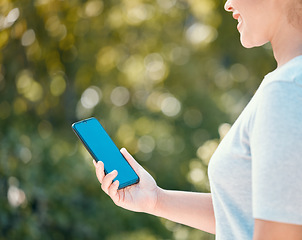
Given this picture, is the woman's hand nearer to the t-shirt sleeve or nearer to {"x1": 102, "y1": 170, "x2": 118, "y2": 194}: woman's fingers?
{"x1": 102, "y1": 170, "x2": 118, "y2": 194}: woman's fingers

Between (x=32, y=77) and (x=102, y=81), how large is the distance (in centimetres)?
80

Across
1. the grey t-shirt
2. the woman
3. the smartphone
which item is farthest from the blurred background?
the grey t-shirt

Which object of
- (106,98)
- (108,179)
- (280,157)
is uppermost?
(280,157)

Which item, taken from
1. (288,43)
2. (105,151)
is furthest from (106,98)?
(288,43)

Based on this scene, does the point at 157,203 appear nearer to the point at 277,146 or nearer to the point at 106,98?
the point at 277,146

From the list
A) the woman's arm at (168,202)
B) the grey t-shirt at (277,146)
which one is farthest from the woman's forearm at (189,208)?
the grey t-shirt at (277,146)

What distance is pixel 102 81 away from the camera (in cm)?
531

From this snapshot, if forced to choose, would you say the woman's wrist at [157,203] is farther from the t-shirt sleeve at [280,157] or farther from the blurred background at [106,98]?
the blurred background at [106,98]

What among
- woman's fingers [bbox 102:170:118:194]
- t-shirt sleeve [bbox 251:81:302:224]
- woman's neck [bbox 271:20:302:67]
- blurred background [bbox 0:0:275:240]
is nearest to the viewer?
t-shirt sleeve [bbox 251:81:302:224]

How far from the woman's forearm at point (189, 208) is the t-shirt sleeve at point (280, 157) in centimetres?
36

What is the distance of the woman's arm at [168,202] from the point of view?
1108 mm

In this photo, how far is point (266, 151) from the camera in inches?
28.9

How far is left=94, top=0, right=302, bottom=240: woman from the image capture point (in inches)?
28.7

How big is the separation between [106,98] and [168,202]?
422 cm
